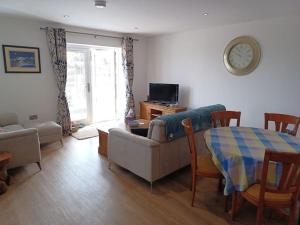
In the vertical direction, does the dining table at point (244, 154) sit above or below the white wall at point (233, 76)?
below

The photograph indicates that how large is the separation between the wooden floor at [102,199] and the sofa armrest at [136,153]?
217 millimetres

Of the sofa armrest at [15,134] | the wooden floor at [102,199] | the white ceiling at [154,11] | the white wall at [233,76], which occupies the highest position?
the white ceiling at [154,11]

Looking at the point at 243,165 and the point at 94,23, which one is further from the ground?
the point at 94,23

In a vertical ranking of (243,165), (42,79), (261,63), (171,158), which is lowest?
(171,158)

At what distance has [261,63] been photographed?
3.95m

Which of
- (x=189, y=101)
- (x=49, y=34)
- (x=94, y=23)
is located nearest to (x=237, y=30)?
(x=189, y=101)

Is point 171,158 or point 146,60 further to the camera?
point 146,60

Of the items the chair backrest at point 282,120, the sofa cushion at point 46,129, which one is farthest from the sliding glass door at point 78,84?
the chair backrest at point 282,120

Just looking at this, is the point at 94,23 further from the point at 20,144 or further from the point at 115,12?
the point at 20,144

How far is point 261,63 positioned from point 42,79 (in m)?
4.36

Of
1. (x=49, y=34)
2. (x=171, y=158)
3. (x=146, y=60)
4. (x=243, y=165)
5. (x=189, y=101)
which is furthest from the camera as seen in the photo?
(x=146, y=60)

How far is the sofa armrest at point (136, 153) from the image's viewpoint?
99.1 inches

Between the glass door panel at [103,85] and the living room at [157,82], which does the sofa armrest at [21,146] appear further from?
the glass door panel at [103,85]

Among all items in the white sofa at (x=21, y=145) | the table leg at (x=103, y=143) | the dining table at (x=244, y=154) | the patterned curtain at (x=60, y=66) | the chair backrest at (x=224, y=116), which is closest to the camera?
the dining table at (x=244, y=154)
